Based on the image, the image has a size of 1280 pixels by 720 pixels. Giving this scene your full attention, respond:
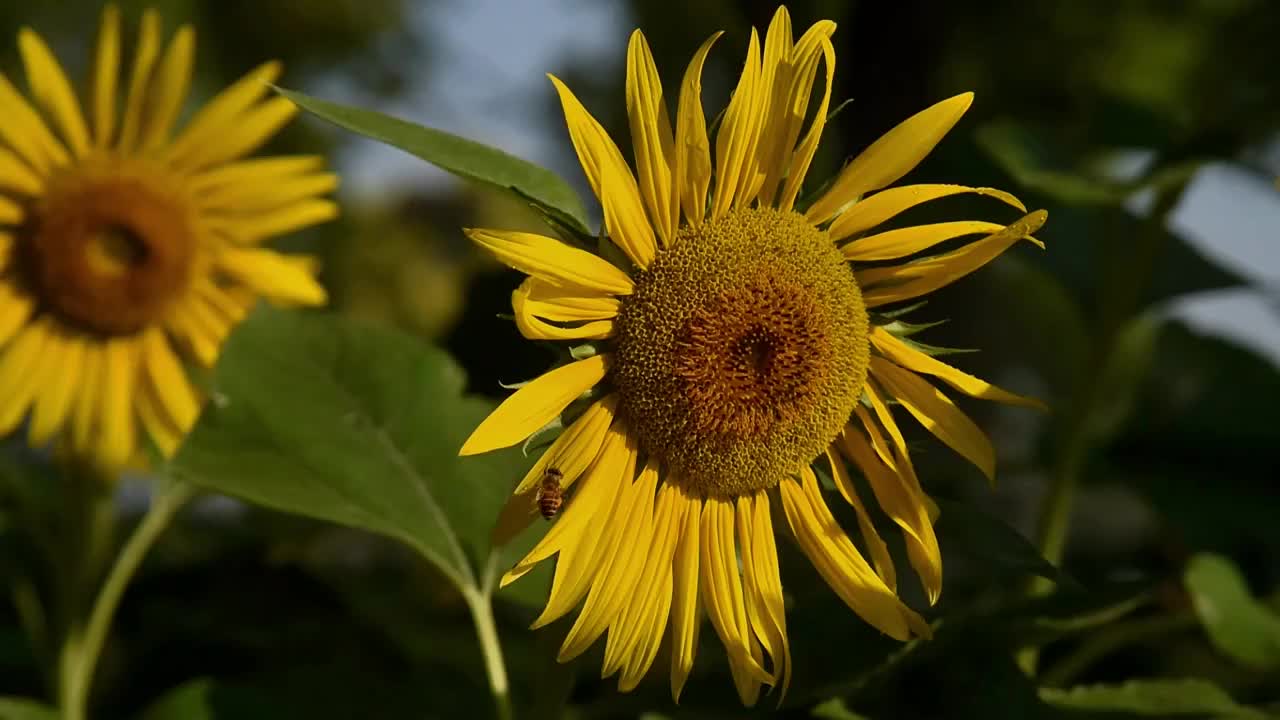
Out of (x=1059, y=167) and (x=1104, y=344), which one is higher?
(x=1059, y=167)

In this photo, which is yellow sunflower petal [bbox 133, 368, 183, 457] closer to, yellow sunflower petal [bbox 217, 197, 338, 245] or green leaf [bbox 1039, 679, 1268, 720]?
yellow sunflower petal [bbox 217, 197, 338, 245]

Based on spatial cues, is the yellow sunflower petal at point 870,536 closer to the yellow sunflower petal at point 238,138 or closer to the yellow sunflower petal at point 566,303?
the yellow sunflower petal at point 566,303

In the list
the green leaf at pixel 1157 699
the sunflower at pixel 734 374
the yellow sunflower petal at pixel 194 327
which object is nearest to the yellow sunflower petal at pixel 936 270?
the sunflower at pixel 734 374

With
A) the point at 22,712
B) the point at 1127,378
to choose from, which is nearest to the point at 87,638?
the point at 22,712

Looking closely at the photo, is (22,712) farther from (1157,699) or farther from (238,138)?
(1157,699)

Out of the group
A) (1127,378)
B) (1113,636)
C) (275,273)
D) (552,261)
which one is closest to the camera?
(552,261)

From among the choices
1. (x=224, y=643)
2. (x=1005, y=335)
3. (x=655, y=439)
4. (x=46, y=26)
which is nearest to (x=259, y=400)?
(x=655, y=439)

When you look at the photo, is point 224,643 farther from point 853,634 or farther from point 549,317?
point 549,317
